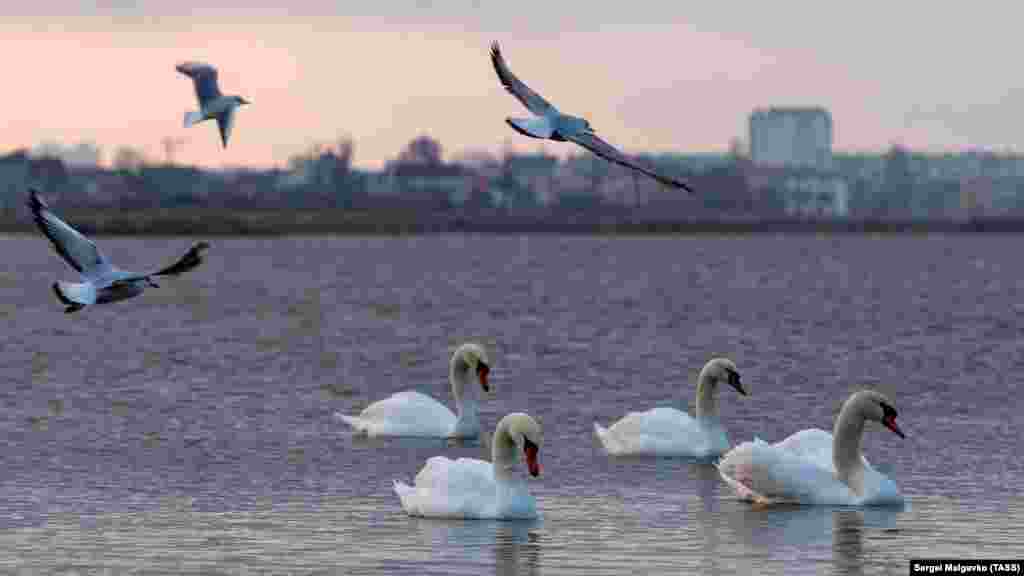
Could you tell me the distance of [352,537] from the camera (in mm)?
21609

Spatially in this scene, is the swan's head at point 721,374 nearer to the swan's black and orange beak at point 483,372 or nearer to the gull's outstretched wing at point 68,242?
the swan's black and orange beak at point 483,372

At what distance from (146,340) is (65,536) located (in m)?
31.4

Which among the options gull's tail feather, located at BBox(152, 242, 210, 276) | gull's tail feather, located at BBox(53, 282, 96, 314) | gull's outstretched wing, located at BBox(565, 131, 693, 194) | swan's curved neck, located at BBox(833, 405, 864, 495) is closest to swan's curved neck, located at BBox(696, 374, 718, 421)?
swan's curved neck, located at BBox(833, 405, 864, 495)

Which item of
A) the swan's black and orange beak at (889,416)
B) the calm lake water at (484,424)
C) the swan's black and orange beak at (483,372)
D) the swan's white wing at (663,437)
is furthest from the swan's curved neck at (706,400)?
the swan's black and orange beak at (889,416)

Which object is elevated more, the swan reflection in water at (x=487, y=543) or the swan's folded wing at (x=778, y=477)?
the swan's folded wing at (x=778, y=477)

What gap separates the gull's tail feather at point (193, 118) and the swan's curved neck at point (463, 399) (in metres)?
8.10

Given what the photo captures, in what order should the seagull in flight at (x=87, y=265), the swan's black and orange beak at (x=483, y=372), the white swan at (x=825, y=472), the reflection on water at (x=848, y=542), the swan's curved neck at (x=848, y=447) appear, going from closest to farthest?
the seagull in flight at (x=87, y=265), the reflection on water at (x=848, y=542), the white swan at (x=825, y=472), the swan's curved neck at (x=848, y=447), the swan's black and orange beak at (x=483, y=372)

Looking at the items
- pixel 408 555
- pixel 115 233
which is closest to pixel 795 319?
pixel 408 555

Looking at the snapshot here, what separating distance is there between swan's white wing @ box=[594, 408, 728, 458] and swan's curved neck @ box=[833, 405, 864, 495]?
409 centimetres

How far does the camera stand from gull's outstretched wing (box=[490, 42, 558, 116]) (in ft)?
60.8

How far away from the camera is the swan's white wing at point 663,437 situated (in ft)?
92.3

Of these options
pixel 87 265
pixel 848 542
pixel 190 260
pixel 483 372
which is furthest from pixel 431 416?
pixel 190 260

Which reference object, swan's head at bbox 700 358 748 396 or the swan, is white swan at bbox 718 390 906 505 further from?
swan's head at bbox 700 358 748 396

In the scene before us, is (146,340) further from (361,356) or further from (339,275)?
(339,275)
